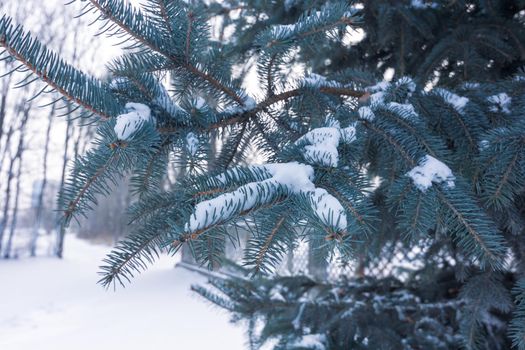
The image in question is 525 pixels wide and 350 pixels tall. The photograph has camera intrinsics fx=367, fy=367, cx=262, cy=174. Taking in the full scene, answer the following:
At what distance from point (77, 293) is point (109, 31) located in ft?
17.8

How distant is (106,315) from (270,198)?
160 inches

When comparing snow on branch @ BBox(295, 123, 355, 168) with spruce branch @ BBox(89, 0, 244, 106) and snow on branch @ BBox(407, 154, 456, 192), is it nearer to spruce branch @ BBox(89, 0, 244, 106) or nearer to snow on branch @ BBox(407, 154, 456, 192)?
snow on branch @ BBox(407, 154, 456, 192)

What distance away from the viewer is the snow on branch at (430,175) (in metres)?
0.52

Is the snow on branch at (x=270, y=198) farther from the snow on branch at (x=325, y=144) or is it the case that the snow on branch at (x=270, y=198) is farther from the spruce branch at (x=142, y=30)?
the spruce branch at (x=142, y=30)

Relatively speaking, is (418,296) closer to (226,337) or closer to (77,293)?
(226,337)

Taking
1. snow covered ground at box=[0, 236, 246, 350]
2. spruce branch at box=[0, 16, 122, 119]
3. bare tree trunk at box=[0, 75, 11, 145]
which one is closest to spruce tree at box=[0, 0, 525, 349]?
spruce branch at box=[0, 16, 122, 119]

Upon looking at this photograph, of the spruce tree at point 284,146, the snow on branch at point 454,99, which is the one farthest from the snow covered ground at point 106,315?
the snow on branch at point 454,99

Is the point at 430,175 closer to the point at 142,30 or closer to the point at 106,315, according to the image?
the point at 142,30

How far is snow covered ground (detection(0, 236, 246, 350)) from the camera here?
9.77 ft

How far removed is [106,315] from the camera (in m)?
3.84

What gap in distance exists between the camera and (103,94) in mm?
496

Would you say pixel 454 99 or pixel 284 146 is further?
pixel 454 99

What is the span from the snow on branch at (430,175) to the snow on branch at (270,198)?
176 mm

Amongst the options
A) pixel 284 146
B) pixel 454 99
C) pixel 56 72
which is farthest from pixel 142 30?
pixel 454 99
